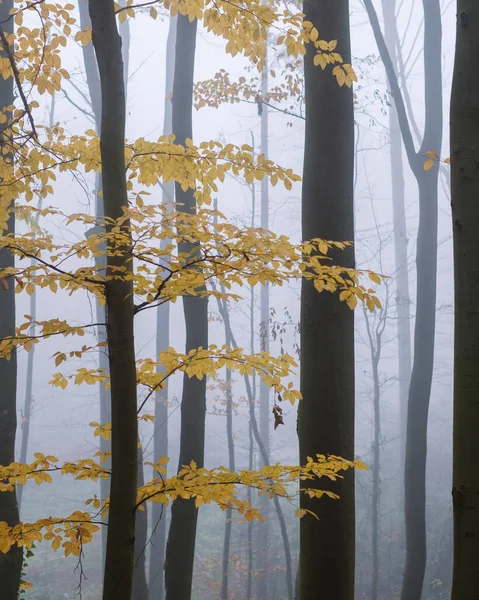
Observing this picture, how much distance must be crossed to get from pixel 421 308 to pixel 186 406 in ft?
13.5

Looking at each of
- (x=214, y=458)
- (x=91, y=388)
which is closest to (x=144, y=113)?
(x=91, y=388)

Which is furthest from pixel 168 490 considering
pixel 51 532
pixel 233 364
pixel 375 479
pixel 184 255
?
pixel 375 479

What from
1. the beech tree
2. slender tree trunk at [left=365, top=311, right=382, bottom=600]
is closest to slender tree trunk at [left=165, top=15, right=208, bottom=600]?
the beech tree

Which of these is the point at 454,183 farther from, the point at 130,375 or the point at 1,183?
the point at 1,183

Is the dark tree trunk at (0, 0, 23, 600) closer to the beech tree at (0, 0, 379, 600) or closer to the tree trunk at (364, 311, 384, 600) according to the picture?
the beech tree at (0, 0, 379, 600)

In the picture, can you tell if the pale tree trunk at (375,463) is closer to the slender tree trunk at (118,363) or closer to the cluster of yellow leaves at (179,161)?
the cluster of yellow leaves at (179,161)

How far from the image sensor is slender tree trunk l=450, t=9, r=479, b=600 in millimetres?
2590

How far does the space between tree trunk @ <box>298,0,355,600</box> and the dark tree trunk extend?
258 cm

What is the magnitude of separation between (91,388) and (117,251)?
34.4 metres

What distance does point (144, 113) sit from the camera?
5006 cm

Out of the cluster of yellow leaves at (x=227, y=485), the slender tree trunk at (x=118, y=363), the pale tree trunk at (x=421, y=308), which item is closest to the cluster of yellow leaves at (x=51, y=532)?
the slender tree trunk at (x=118, y=363)

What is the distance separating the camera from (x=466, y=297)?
274cm

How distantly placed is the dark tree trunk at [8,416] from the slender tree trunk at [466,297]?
362 cm

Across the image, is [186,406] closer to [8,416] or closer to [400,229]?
[8,416]
